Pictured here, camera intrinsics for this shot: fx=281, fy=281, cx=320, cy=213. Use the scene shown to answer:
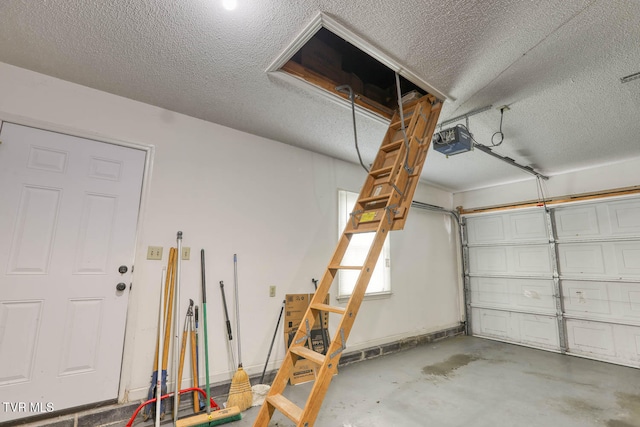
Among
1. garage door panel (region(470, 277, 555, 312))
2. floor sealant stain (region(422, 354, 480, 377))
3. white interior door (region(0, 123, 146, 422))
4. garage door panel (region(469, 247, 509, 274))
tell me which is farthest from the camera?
garage door panel (region(469, 247, 509, 274))

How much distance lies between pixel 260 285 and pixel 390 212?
173 centimetres

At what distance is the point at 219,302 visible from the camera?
108 inches

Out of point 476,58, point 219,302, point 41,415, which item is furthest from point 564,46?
point 41,415

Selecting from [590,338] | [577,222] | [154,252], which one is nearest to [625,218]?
[577,222]

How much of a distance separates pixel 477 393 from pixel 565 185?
3505 millimetres

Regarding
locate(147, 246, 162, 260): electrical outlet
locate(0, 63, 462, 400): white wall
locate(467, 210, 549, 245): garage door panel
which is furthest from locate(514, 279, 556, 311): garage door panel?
locate(147, 246, 162, 260): electrical outlet

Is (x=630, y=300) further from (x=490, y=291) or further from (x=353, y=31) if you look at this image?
(x=353, y=31)

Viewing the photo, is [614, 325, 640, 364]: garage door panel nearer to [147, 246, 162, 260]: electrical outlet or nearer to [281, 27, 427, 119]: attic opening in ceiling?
[281, 27, 427, 119]: attic opening in ceiling

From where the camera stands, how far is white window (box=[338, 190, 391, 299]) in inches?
148

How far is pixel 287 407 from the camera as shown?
1.53 metres

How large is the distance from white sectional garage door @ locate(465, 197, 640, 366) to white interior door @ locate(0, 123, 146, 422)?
214 inches

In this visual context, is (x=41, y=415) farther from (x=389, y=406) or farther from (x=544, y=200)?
(x=544, y=200)

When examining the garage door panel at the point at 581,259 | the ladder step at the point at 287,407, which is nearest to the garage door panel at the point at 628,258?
the garage door panel at the point at 581,259

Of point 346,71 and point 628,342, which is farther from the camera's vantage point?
point 628,342
